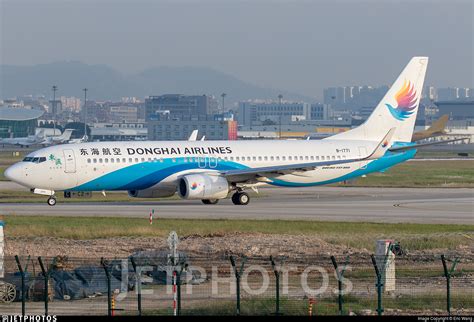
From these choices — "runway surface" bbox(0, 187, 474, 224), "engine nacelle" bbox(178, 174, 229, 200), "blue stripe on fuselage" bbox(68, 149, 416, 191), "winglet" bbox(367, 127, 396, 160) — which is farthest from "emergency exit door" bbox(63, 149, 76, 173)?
"winglet" bbox(367, 127, 396, 160)

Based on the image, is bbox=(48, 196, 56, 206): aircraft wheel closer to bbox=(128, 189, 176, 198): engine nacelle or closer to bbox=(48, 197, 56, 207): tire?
bbox=(48, 197, 56, 207): tire

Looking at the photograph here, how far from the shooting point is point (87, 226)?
44.7 metres

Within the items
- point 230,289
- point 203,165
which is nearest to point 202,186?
point 203,165

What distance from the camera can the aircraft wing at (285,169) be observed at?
58.3 m

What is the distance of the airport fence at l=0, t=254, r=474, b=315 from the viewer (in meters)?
24.5

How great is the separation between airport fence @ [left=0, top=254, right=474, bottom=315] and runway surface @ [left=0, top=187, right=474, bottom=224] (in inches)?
758

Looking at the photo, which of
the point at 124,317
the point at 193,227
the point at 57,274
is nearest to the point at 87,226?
the point at 193,227

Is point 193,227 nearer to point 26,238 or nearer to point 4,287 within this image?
point 26,238

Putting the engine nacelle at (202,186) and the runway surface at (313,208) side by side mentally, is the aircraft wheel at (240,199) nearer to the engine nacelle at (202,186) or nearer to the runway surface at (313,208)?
the runway surface at (313,208)

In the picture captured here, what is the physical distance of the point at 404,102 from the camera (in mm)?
66938

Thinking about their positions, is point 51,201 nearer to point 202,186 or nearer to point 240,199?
point 202,186

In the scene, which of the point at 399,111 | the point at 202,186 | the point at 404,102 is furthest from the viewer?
the point at 404,102

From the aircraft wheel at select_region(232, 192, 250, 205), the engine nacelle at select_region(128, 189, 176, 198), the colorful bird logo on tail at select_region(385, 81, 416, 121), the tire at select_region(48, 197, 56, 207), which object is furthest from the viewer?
the colorful bird logo on tail at select_region(385, 81, 416, 121)

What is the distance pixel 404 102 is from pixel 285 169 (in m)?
A: 11.8
